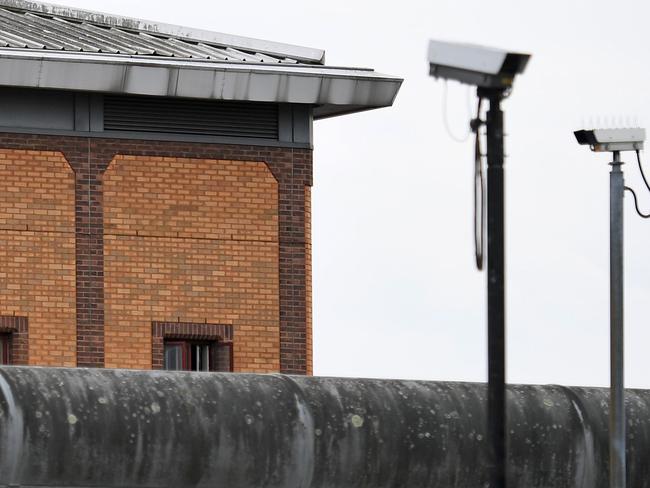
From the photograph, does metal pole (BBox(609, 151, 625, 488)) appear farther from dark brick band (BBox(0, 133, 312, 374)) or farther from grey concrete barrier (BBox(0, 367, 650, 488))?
dark brick band (BBox(0, 133, 312, 374))

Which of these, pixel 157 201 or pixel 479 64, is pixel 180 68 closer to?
pixel 157 201

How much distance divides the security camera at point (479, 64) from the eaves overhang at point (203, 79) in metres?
13.9

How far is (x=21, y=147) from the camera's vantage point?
78.7 feet

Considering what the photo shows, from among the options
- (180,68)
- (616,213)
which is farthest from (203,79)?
(616,213)

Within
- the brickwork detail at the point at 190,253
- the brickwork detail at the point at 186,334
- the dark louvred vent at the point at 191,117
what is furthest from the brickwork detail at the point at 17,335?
the dark louvred vent at the point at 191,117

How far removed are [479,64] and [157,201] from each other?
1492cm

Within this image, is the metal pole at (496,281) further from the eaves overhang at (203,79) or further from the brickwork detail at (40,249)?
the brickwork detail at (40,249)

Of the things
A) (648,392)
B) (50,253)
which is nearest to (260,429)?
(648,392)

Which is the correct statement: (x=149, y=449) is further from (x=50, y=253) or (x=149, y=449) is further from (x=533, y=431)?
(x=50, y=253)

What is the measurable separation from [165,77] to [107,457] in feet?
38.7

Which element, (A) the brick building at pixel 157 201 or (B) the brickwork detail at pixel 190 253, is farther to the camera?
(B) the brickwork detail at pixel 190 253

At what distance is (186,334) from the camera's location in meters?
24.6

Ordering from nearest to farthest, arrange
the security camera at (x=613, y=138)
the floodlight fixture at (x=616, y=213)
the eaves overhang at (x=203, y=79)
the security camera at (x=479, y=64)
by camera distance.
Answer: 1. the security camera at (x=479, y=64)
2. the floodlight fixture at (x=616, y=213)
3. the security camera at (x=613, y=138)
4. the eaves overhang at (x=203, y=79)

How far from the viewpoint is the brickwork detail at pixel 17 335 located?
23656 mm
